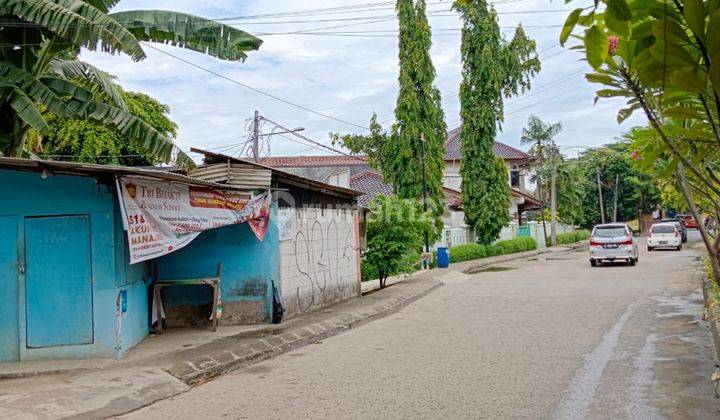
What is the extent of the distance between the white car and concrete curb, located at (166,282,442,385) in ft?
87.5

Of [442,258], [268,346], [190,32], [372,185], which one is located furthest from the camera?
[372,185]

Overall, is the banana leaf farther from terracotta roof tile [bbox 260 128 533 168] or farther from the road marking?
terracotta roof tile [bbox 260 128 533 168]

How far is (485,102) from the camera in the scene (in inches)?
1356

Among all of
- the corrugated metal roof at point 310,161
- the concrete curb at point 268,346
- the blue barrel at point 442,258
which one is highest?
the corrugated metal roof at point 310,161

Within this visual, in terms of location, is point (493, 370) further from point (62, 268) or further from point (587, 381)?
point (62, 268)

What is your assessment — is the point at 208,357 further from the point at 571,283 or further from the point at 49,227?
the point at 571,283

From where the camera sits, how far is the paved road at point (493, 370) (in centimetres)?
628

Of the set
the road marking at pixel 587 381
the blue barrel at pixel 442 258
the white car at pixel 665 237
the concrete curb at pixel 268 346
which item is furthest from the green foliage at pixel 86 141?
the white car at pixel 665 237

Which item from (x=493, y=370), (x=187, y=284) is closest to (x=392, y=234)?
(x=187, y=284)

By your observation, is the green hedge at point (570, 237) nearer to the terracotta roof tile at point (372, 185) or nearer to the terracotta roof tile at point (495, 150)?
the terracotta roof tile at point (495, 150)

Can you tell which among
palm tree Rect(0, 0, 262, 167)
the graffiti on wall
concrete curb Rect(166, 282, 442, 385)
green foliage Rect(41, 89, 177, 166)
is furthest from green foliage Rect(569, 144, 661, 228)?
palm tree Rect(0, 0, 262, 167)

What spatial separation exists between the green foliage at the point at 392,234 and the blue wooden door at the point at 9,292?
11.2 m

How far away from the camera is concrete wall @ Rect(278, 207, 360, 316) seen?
12.5m

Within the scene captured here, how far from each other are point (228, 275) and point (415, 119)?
62.0ft
